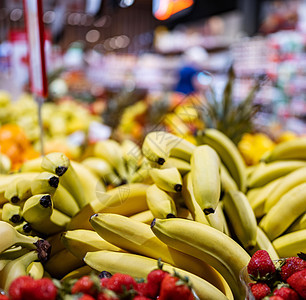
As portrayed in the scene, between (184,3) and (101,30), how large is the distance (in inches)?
364

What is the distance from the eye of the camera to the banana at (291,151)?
5.17ft

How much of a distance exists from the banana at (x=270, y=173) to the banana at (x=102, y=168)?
579 mm

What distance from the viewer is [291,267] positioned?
0.89 metres

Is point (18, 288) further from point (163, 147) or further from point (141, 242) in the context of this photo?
point (163, 147)

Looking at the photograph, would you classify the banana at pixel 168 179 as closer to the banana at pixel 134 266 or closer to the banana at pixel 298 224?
the banana at pixel 134 266

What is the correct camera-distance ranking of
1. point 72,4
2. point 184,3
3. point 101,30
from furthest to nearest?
1. point 101,30
2. point 184,3
3. point 72,4

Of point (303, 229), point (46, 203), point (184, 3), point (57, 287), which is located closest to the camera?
point (57, 287)

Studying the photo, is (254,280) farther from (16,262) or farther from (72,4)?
(72,4)

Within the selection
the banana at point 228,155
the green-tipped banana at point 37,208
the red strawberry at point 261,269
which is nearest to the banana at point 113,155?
the banana at point 228,155

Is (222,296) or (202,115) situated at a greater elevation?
(202,115)

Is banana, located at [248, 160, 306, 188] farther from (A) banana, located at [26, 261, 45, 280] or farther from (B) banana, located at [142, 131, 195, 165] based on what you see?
(A) banana, located at [26, 261, 45, 280]

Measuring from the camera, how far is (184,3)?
5559mm

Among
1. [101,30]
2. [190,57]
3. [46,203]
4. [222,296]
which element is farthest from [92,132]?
[101,30]

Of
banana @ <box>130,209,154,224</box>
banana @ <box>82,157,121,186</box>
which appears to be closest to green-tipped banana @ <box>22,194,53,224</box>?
banana @ <box>130,209,154,224</box>
